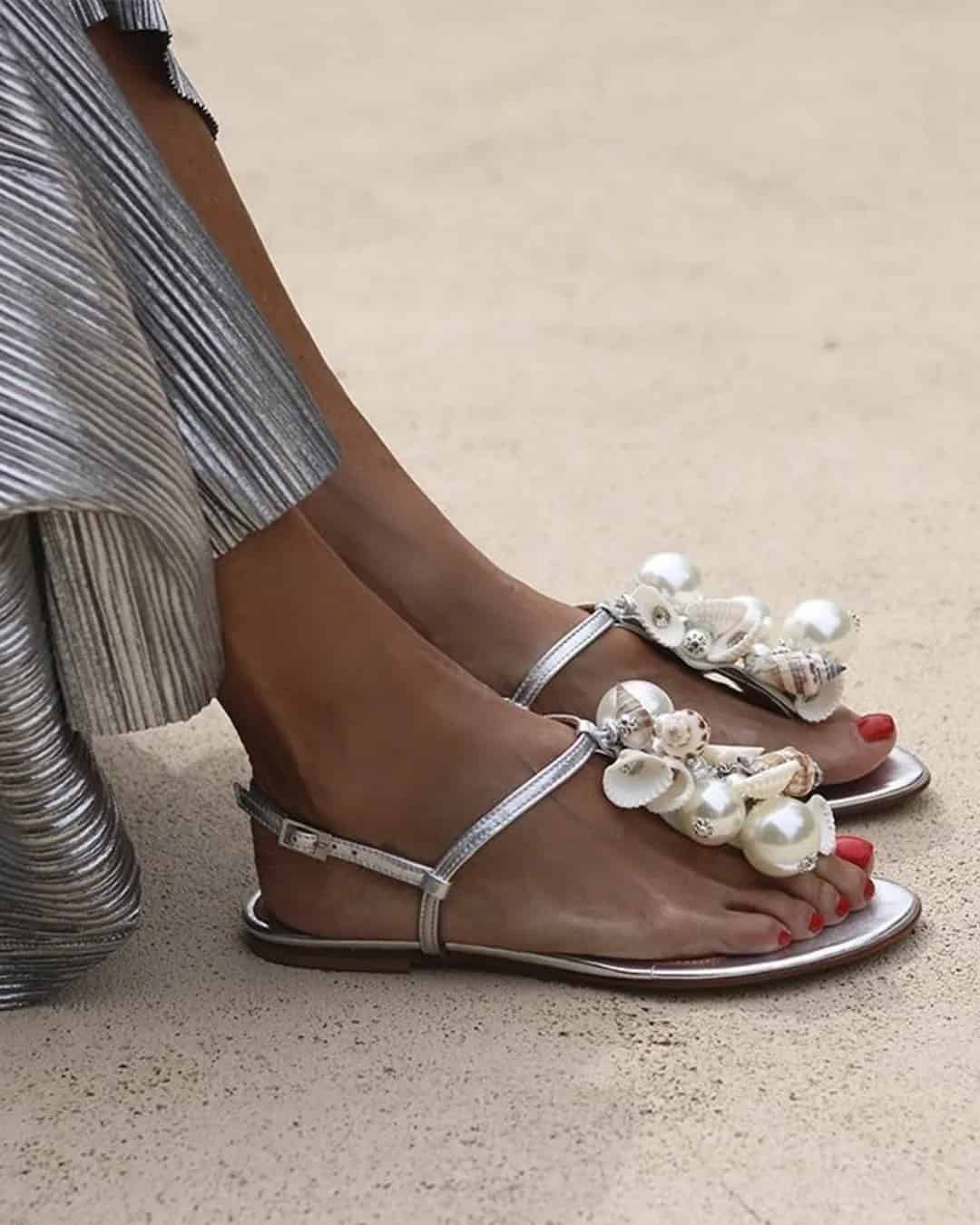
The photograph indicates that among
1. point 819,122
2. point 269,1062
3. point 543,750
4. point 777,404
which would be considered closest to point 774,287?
point 777,404

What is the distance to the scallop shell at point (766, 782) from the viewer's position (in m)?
0.90

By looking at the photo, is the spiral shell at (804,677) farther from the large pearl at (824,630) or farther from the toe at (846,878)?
the toe at (846,878)

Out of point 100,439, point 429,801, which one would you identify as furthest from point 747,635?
point 100,439

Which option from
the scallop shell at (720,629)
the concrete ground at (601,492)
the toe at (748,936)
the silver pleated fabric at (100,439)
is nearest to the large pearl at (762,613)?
the scallop shell at (720,629)

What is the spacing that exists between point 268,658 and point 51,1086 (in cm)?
21

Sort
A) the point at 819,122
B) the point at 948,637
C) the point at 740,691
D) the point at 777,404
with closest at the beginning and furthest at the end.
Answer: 1. the point at 740,691
2. the point at 948,637
3. the point at 777,404
4. the point at 819,122

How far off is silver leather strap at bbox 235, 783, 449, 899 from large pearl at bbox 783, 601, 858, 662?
287 mm

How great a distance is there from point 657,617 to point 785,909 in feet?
0.71

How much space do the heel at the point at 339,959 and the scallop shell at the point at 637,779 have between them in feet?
0.41

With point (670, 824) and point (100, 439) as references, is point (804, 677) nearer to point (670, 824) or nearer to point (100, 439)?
point (670, 824)

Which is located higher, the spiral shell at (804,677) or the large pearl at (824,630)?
the large pearl at (824,630)

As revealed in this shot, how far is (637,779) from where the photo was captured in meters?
0.90

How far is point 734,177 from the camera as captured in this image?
2330 millimetres

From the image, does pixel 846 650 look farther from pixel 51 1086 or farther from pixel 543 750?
pixel 51 1086
